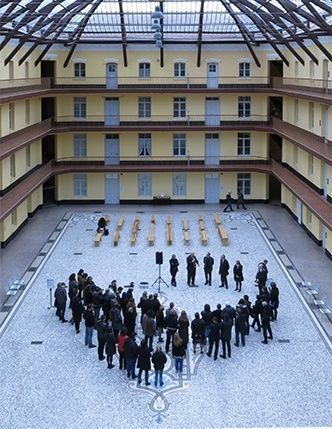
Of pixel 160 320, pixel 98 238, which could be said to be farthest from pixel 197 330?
pixel 98 238

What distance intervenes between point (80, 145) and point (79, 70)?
4659 mm

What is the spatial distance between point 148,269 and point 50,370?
10780 millimetres

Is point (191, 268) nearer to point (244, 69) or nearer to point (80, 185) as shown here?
point (80, 185)

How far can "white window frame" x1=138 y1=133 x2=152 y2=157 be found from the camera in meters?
45.7

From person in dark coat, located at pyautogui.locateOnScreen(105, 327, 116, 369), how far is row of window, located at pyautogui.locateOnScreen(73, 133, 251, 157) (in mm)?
26337

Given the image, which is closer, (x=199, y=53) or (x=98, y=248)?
(x=98, y=248)

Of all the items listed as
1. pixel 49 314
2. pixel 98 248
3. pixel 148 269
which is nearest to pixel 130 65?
pixel 98 248

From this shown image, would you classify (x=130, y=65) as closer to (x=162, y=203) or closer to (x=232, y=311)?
(x=162, y=203)

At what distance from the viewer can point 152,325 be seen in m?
21.3

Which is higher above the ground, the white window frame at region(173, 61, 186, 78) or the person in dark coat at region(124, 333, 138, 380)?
the white window frame at region(173, 61, 186, 78)

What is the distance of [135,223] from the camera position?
38875 mm

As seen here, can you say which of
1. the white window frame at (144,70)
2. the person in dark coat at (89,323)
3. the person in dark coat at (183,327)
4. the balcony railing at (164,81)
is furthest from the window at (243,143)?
the person in dark coat at (183,327)

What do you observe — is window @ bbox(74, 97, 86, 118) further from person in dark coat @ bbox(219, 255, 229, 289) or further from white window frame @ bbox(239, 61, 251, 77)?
person in dark coat @ bbox(219, 255, 229, 289)

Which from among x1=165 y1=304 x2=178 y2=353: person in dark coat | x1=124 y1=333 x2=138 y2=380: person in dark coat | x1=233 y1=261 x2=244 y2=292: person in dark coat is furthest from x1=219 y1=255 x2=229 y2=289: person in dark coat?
x1=124 y1=333 x2=138 y2=380: person in dark coat
